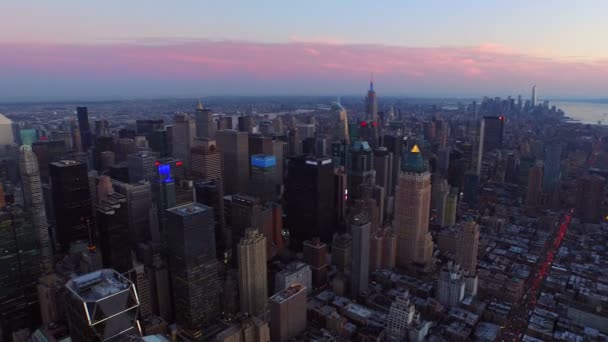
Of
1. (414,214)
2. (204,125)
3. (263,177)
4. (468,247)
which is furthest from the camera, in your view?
(204,125)

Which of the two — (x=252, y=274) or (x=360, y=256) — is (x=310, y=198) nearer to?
(x=360, y=256)

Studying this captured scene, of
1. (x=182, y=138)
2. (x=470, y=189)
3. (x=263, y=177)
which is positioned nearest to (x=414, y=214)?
(x=263, y=177)

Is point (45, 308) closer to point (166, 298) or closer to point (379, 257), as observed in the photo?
point (166, 298)

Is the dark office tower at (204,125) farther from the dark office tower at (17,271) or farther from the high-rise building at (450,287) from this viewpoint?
the high-rise building at (450,287)

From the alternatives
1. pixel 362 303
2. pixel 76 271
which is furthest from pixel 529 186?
pixel 76 271

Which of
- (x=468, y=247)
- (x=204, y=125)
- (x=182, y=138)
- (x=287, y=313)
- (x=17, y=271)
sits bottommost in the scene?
(x=287, y=313)

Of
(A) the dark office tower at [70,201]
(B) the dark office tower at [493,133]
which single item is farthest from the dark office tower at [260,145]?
(B) the dark office tower at [493,133]

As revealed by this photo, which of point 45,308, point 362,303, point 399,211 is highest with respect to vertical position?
point 399,211

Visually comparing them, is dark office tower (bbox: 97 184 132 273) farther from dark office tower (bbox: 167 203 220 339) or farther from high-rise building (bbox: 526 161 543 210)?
high-rise building (bbox: 526 161 543 210)
